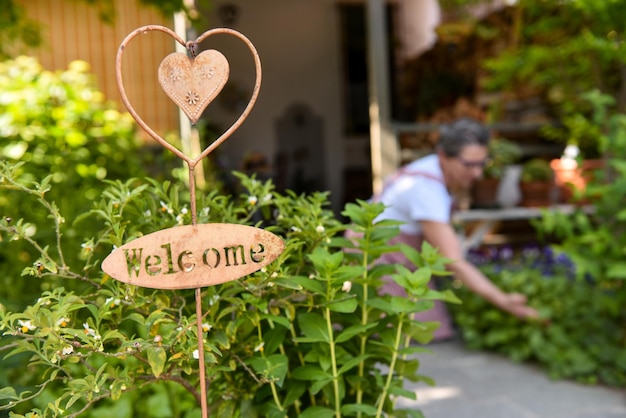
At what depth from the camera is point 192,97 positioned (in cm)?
120

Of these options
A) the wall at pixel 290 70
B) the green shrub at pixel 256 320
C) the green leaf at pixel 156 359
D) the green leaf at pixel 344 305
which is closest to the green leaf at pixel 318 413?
the green shrub at pixel 256 320

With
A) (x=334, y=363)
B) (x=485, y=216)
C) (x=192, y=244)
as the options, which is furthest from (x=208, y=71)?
(x=485, y=216)

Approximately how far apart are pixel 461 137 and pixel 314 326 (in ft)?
5.72

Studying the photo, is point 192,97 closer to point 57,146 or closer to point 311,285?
point 311,285

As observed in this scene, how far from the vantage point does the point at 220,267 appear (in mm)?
1141

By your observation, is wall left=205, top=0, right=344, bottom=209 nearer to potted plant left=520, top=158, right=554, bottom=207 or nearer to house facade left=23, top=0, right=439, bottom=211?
house facade left=23, top=0, right=439, bottom=211

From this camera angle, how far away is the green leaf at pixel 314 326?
139 cm

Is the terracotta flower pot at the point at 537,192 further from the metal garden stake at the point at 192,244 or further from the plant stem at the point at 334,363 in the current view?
the metal garden stake at the point at 192,244

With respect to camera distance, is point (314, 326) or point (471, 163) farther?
point (471, 163)

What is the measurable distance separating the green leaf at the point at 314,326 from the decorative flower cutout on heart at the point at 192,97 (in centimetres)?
50

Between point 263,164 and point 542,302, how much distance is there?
2.73 meters

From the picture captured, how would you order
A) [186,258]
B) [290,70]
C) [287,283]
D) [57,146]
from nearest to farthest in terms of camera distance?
1. [186,258]
2. [287,283]
3. [57,146]
4. [290,70]

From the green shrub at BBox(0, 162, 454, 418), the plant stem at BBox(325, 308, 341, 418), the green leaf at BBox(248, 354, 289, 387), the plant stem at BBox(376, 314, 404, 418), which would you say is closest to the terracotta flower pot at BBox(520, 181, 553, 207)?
the green shrub at BBox(0, 162, 454, 418)

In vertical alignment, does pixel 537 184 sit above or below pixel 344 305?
above
